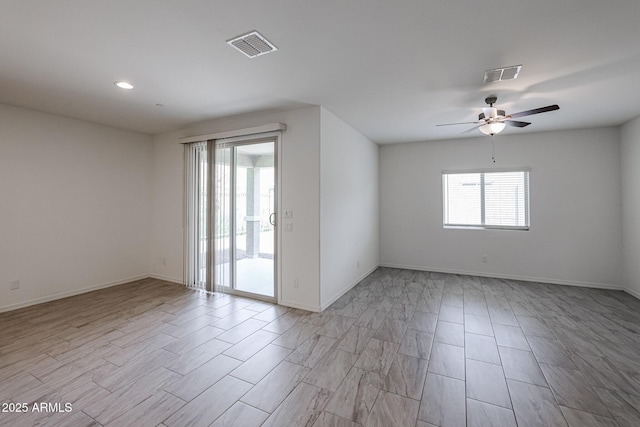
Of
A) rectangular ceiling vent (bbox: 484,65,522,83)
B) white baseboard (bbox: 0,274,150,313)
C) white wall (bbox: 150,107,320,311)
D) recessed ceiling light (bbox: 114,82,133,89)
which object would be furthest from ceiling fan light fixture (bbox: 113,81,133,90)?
rectangular ceiling vent (bbox: 484,65,522,83)

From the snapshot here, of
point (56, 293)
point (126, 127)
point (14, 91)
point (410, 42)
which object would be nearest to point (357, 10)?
point (410, 42)

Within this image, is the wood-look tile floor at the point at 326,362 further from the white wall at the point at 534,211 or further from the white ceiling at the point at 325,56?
the white ceiling at the point at 325,56

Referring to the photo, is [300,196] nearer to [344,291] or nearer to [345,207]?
[345,207]

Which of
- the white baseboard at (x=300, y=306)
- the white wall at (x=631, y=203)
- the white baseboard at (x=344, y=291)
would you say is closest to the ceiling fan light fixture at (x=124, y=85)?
the white baseboard at (x=300, y=306)

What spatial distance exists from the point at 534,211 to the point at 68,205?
25.5 ft

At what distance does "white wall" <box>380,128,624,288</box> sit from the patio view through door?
10.0ft

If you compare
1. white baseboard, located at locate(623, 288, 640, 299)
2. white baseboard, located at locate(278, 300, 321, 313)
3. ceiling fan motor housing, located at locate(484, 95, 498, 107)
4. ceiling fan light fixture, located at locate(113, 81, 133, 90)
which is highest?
ceiling fan light fixture, located at locate(113, 81, 133, 90)

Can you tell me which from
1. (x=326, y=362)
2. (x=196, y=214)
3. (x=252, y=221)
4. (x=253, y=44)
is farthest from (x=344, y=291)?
(x=253, y=44)

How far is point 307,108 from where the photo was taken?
12.1ft

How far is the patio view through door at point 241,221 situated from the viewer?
424 cm

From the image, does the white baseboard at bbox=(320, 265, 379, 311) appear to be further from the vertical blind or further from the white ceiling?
the white ceiling

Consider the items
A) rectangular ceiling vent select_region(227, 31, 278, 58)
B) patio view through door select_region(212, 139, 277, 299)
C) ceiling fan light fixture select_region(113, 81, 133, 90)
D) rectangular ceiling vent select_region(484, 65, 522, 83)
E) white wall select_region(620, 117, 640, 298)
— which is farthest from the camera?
patio view through door select_region(212, 139, 277, 299)

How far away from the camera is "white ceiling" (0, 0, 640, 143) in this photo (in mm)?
1814

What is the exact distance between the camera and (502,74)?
105 inches
